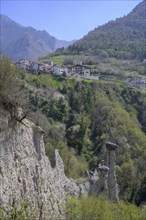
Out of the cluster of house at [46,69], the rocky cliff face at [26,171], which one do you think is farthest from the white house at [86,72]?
the rocky cliff face at [26,171]

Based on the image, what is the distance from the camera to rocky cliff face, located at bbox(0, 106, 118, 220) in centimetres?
2131

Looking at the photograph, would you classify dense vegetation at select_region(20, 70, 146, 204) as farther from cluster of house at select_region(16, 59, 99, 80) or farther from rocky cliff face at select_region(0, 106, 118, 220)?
rocky cliff face at select_region(0, 106, 118, 220)

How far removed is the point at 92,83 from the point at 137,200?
65806 millimetres

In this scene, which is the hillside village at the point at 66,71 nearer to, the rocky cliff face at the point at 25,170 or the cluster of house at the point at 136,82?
the cluster of house at the point at 136,82

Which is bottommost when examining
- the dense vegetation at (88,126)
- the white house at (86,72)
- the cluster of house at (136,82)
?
the dense vegetation at (88,126)

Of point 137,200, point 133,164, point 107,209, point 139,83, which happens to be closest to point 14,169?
point 107,209

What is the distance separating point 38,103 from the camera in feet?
310

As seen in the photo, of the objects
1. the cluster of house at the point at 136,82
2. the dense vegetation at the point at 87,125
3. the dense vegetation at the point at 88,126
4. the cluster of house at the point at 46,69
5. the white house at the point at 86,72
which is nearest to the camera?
the dense vegetation at the point at 87,125

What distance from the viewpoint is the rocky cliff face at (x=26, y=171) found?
839 inches

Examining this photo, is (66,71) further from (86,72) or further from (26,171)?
(26,171)

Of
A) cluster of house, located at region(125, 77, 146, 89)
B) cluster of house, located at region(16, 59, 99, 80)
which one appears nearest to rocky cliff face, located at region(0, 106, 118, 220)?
cluster of house, located at region(16, 59, 99, 80)

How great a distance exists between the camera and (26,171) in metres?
23.3

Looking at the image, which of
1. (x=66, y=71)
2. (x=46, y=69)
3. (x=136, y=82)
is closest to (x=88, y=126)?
(x=46, y=69)

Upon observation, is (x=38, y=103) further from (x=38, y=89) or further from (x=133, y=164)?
(x=133, y=164)
